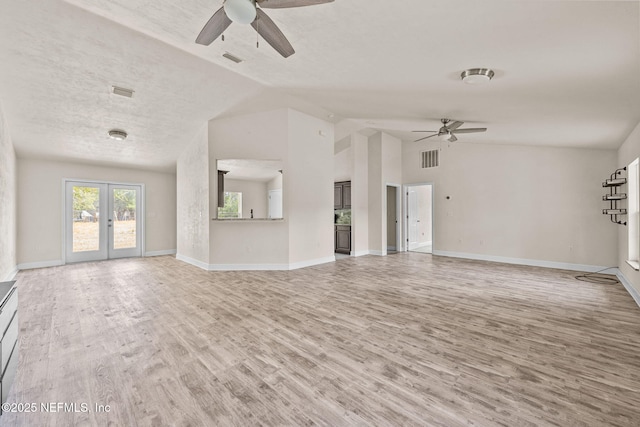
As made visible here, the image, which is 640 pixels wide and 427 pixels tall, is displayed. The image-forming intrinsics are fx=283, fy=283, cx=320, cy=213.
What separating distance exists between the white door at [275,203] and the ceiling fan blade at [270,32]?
3.56 meters

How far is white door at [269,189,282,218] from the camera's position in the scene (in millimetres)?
6113

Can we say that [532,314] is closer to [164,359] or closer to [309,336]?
[309,336]

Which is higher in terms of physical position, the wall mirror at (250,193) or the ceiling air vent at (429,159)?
the ceiling air vent at (429,159)

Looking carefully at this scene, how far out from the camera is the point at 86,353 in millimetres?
2496

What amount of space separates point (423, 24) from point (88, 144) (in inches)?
271

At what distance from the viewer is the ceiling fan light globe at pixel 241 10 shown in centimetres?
206

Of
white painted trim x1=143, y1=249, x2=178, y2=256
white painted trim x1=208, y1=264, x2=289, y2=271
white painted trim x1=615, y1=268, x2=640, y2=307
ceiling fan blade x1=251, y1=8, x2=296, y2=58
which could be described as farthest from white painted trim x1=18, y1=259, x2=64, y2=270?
white painted trim x1=615, y1=268, x2=640, y2=307

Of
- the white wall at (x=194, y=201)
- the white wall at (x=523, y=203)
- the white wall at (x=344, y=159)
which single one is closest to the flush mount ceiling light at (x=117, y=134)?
the white wall at (x=194, y=201)

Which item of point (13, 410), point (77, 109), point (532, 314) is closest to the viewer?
point (13, 410)

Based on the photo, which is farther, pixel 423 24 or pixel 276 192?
pixel 276 192

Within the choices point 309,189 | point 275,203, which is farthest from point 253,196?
point 309,189

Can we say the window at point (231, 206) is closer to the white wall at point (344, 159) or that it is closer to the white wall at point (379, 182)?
the white wall at point (344, 159)

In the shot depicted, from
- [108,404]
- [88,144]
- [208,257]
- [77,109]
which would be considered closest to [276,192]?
[208,257]

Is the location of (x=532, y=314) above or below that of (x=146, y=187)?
below
